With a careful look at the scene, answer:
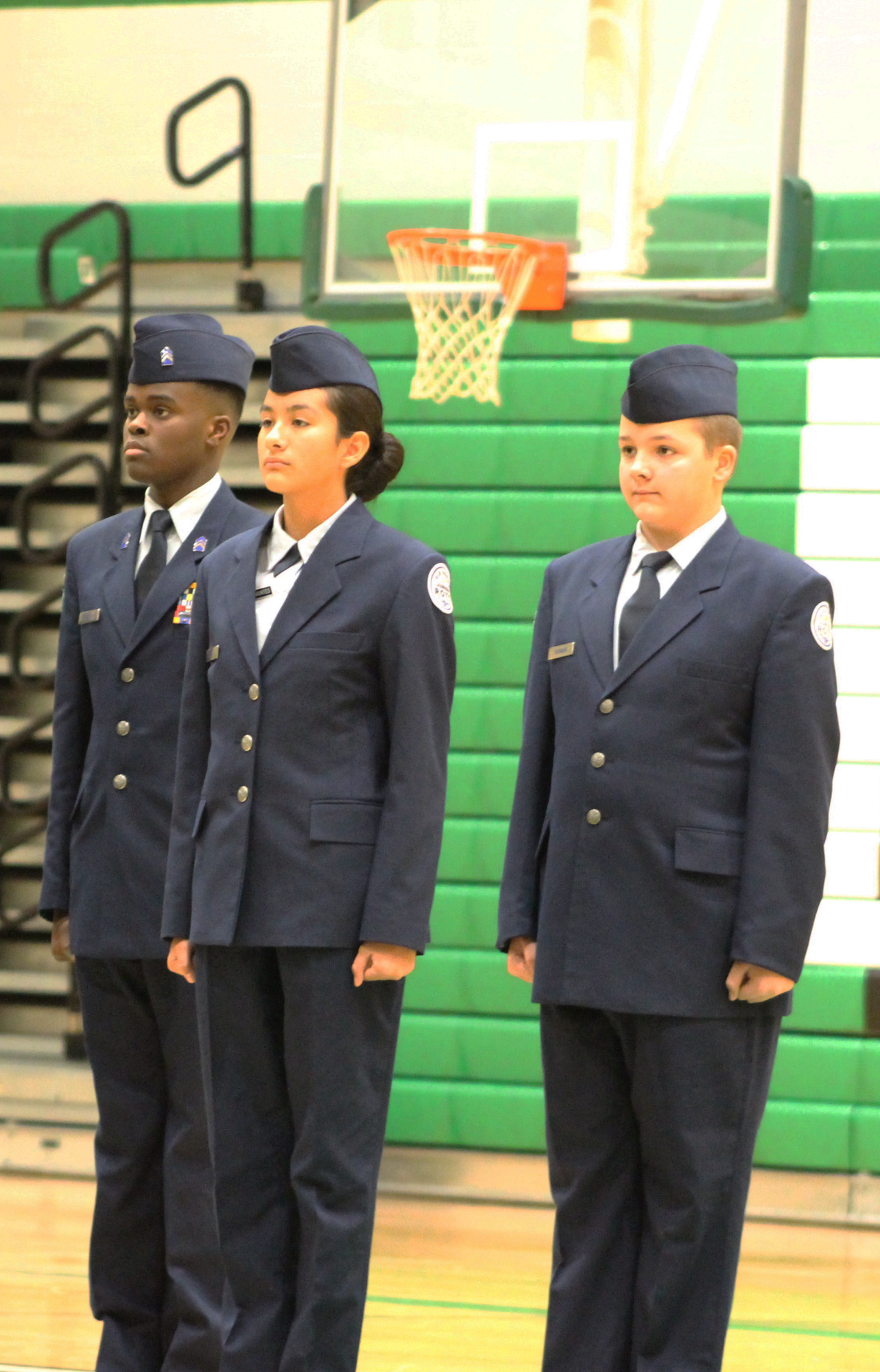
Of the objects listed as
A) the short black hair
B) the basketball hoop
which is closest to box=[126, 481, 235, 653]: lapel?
the short black hair

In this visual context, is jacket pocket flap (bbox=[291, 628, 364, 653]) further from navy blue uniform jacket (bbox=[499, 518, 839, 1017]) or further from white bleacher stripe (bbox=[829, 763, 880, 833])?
white bleacher stripe (bbox=[829, 763, 880, 833])

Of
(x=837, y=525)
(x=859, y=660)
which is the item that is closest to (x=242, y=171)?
(x=837, y=525)

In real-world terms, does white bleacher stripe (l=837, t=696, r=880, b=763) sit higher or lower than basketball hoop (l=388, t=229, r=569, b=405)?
lower

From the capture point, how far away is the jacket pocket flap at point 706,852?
8.34ft

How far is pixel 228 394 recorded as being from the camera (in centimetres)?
306

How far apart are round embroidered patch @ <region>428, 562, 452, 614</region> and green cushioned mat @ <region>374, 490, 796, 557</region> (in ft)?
8.07

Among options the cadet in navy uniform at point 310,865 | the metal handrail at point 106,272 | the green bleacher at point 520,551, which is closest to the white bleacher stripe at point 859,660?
the green bleacher at point 520,551

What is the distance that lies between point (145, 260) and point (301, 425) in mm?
3609

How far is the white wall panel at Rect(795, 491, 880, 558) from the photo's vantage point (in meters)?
5.07

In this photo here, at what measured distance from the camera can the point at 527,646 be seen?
5254 mm

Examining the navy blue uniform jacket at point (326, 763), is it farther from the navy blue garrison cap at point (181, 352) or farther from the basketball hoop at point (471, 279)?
the basketball hoop at point (471, 279)

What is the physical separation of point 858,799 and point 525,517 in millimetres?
1211

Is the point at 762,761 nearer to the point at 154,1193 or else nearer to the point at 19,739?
the point at 154,1193

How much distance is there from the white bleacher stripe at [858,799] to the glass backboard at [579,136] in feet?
4.43
